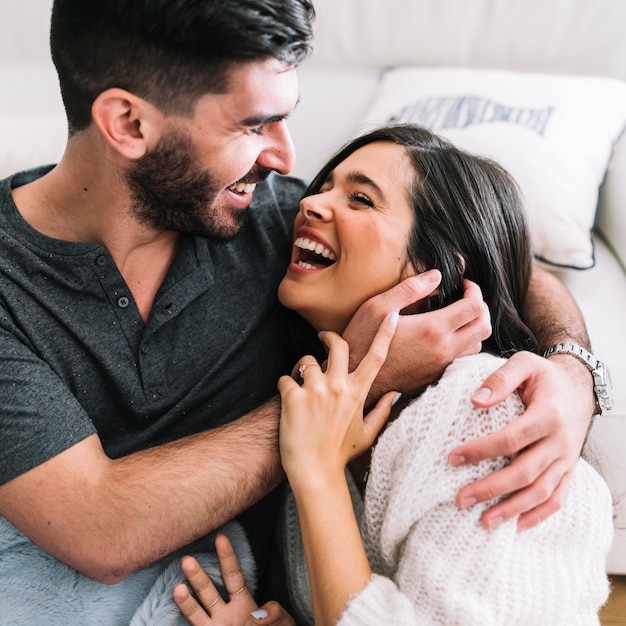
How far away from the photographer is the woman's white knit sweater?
0.85m

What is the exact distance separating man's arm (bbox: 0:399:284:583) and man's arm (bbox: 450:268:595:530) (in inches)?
13.5

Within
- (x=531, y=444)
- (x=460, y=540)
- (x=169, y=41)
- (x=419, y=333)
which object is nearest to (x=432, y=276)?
(x=419, y=333)

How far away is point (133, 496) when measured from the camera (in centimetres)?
98

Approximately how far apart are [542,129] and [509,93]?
0.15 metres

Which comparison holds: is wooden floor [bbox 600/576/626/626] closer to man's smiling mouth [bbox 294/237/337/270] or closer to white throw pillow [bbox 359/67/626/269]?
white throw pillow [bbox 359/67/626/269]

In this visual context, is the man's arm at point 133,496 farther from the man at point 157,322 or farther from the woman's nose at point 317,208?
the woman's nose at point 317,208

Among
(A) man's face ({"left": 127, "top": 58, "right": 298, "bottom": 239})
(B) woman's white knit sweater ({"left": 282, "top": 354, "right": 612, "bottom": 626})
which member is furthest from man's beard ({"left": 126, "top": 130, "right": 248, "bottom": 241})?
(B) woman's white knit sweater ({"left": 282, "top": 354, "right": 612, "bottom": 626})

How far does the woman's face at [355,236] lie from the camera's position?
3.71ft

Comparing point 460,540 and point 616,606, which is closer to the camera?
point 460,540

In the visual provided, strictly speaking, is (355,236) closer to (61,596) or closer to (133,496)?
(133,496)

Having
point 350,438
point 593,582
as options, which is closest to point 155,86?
point 350,438

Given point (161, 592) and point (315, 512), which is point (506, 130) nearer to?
point (315, 512)

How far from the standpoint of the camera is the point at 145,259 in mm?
1220

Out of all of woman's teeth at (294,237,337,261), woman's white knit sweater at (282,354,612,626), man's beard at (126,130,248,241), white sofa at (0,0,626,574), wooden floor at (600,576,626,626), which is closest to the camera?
woman's white knit sweater at (282,354,612,626)
